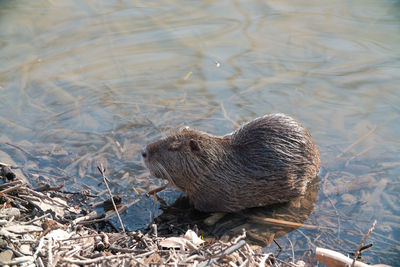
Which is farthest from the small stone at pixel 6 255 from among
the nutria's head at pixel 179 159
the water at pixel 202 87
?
the nutria's head at pixel 179 159

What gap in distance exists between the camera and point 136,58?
6.45 metres

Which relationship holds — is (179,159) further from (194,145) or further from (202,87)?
(202,87)

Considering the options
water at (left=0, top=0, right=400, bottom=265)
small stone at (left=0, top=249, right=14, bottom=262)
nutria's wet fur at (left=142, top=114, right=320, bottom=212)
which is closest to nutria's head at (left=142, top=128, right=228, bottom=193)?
nutria's wet fur at (left=142, top=114, right=320, bottom=212)

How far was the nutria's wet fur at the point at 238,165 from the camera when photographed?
4273mm

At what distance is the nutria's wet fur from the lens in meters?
4.27

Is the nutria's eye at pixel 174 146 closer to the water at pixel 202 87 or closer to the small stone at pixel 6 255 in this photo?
the water at pixel 202 87

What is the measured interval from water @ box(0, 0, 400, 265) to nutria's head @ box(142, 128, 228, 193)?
0.75 ft

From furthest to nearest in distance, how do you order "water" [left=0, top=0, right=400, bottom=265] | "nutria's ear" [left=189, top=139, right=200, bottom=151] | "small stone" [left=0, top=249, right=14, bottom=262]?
"water" [left=0, top=0, right=400, bottom=265] < "nutria's ear" [left=189, top=139, right=200, bottom=151] < "small stone" [left=0, top=249, right=14, bottom=262]

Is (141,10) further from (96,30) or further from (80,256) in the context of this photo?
(80,256)

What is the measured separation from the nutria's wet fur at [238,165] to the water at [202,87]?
27cm

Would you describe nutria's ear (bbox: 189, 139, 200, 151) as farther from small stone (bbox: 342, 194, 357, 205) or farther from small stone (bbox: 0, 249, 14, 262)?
small stone (bbox: 0, 249, 14, 262)

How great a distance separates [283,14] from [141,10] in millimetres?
2118

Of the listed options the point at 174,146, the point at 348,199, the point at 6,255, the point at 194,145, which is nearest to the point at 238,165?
the point at 194,145

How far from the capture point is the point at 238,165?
14.2 feet
